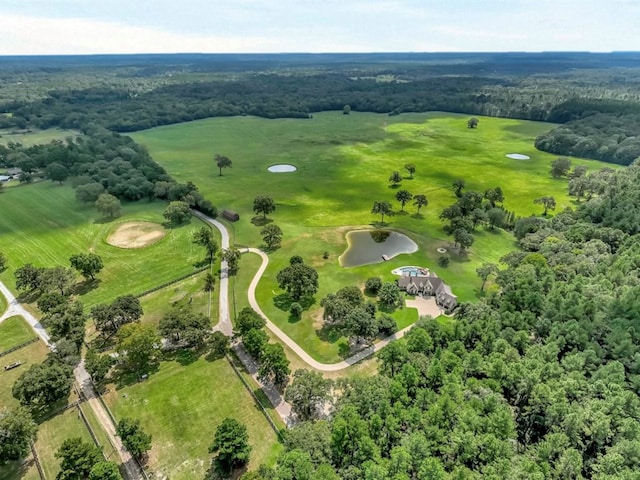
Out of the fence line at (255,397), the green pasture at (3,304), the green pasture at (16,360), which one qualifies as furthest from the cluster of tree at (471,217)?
the green pasture at (3,304)

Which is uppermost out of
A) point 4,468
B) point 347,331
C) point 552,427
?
point 552,427

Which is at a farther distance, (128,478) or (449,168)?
(449,168)

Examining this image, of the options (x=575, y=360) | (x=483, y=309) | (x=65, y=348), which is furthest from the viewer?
(x=483, y=309)

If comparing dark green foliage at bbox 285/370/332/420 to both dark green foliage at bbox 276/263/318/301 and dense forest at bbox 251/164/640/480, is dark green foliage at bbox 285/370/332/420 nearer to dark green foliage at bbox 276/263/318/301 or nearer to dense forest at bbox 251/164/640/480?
dense forest at bbox 251/164/640/480

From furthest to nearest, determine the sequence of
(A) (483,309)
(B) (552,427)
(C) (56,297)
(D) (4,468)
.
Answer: (C) (56,297)
(A) (483,309)
(D) (4,468)
(B) (552,427)

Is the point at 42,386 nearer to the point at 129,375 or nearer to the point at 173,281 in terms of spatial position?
the point at 129,375

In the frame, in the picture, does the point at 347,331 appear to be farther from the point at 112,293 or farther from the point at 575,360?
the point at 112,293

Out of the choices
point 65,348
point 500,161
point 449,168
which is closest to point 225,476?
point 65,348
